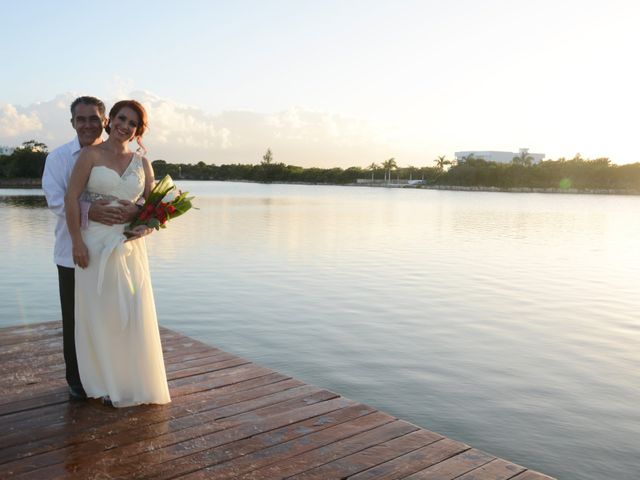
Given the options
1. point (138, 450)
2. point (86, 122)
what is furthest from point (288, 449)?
point (86, 122)

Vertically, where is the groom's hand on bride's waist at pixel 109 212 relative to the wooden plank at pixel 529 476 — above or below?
above

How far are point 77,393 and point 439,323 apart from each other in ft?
22.6

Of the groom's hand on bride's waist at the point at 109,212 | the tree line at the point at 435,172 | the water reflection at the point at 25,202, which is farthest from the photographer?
the tree line at the point at 435,172

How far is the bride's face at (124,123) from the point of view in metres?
3.88

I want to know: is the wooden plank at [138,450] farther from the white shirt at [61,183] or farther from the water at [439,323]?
the water at [439,323]

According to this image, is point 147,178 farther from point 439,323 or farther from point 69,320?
point 439,323

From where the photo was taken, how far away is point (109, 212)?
3.96 meters

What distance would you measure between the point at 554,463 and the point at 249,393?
293cm

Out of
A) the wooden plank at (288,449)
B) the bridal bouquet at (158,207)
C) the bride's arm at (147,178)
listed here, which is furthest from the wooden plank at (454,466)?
the bride's arm at (147,178)

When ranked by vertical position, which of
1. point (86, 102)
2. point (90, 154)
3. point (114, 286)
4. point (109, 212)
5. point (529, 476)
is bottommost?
point (529, 476)

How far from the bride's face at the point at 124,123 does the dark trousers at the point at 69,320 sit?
1.06 m

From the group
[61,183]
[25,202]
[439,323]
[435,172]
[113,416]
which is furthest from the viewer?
[435,172]

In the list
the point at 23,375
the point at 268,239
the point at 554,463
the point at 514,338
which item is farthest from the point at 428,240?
the point at 23,375

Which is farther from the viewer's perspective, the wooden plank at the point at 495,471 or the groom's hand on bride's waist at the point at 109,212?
the groom's hand on bride's waist at the point at 109,212
